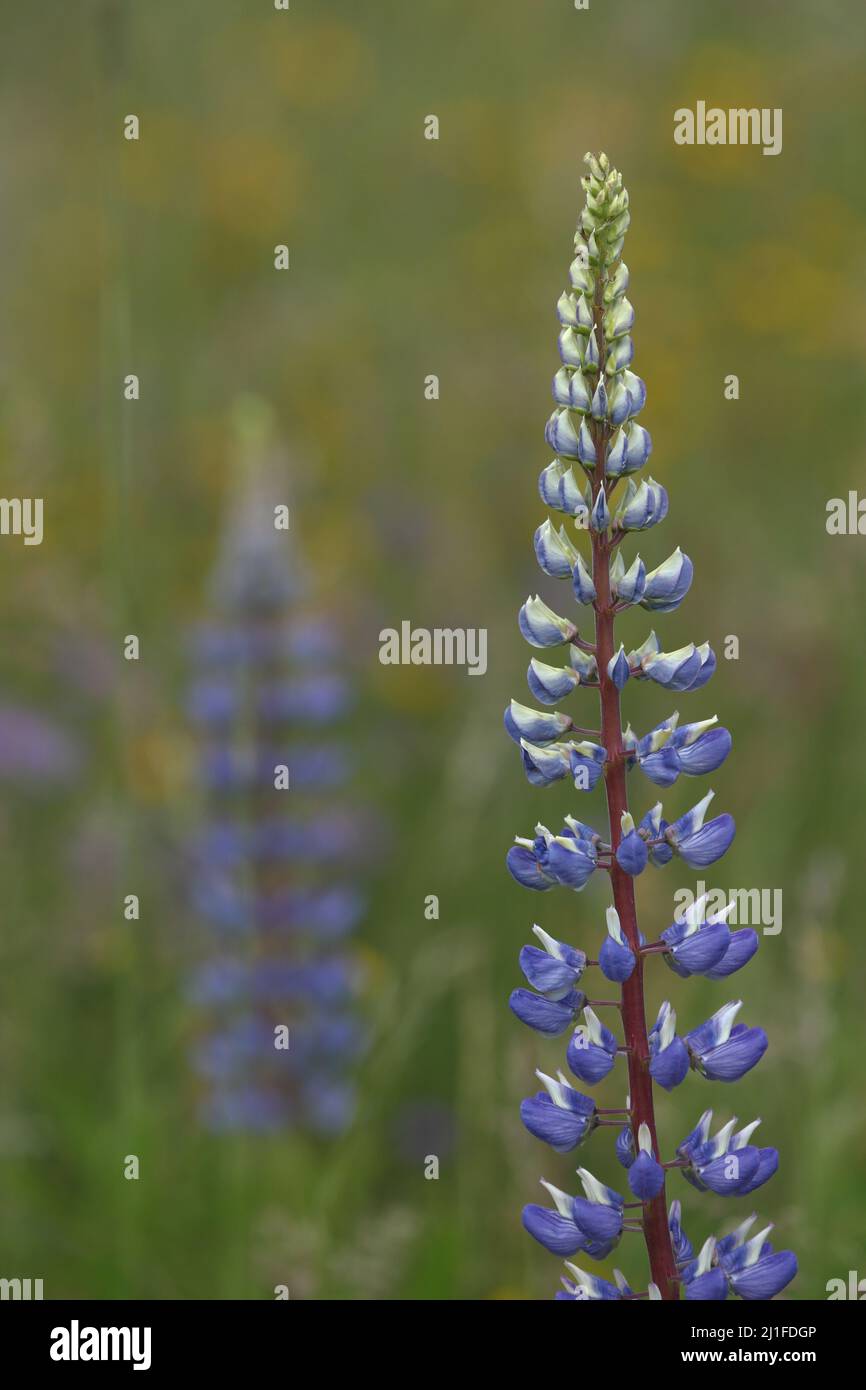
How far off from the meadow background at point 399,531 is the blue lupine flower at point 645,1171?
1.25m

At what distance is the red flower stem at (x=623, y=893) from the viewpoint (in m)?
1.83

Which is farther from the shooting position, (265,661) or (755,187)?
(755,187)

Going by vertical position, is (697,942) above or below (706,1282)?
above

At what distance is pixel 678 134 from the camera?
7547 mm

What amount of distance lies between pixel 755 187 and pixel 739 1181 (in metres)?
7.05

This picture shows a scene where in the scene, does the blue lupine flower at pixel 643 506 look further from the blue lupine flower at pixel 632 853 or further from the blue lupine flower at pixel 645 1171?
the blue lupine flower at pixel 645 1171

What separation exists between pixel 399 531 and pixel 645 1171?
508 cm

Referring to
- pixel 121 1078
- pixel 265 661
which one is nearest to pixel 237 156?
pixel 265 661

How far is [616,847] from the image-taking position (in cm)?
183

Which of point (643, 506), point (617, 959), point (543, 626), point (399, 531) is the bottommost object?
→ point (617, 959)

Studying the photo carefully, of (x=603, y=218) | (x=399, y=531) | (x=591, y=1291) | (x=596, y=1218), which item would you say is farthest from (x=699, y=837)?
(x=399, y=531)

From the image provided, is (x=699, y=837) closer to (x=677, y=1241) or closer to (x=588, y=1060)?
(x=588, y=1060)

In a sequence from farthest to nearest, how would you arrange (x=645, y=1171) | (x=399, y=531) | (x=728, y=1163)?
(x=399, y=531)
(x=728, y=1163)
(x=645, y=1171)

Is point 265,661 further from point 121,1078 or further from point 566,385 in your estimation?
point 566,385
